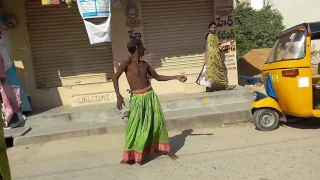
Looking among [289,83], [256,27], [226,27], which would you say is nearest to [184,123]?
[289,83]

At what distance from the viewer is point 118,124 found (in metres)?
7.12

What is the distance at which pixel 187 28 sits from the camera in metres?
9.33

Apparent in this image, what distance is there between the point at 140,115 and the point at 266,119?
258 centimetres

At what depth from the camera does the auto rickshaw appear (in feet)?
18.9

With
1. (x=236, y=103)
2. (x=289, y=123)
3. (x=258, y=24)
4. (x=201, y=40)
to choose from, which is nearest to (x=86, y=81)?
(x=201, y=40)

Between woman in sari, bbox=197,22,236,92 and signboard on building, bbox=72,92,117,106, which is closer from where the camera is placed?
woman in sari, bbox=197,22,236,92

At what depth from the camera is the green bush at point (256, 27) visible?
58.2 feet

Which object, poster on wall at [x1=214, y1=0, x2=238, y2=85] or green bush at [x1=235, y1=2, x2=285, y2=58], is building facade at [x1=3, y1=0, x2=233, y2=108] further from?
green bush at [x1=235, y1=2, x2=285, y2=58]

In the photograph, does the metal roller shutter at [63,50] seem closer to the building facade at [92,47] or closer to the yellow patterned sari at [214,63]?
the building facade at [92,47]

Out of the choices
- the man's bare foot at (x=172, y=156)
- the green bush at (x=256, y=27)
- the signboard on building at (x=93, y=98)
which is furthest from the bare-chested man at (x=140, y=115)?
the green bush at (x=256, y=27)

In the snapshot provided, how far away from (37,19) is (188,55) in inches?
150

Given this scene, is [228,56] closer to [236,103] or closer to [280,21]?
[236,103]

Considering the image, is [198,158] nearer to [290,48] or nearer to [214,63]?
[290,48]

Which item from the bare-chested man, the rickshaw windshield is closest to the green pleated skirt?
the bare-chested man
